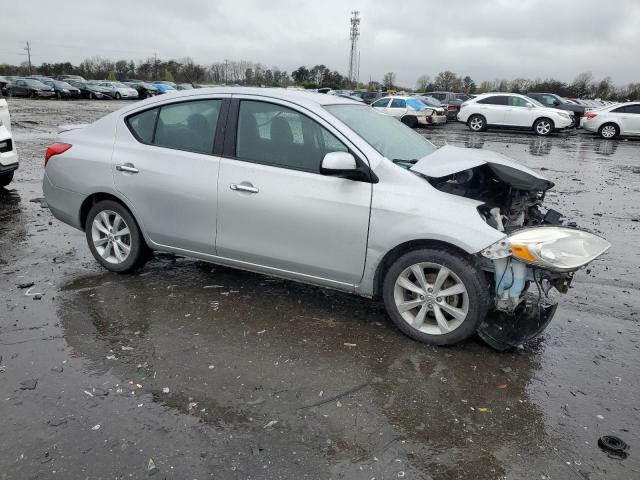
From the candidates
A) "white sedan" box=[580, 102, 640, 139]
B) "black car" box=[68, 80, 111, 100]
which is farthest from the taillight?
"black car" box=[68, 80, 111, 100]

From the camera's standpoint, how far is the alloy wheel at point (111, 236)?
504 centimetres

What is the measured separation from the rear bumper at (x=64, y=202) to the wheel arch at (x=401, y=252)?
9.89 ft

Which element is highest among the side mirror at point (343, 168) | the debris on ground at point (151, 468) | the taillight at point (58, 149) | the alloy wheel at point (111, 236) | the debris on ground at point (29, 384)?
the side mirror at point (343, 168)

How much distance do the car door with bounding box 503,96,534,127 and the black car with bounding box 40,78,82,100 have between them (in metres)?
35.3

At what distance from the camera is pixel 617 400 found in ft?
10.9

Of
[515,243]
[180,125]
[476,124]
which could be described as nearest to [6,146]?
[180,125]

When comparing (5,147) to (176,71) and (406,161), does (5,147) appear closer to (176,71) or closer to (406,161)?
(406,161)

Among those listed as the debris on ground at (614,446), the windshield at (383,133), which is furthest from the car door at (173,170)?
the debris on ground at (614,446)

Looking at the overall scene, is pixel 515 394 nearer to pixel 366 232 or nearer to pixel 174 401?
pixel 366 232

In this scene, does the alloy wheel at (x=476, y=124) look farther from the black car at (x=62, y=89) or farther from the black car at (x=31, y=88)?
the black car at (x=31, y=88)

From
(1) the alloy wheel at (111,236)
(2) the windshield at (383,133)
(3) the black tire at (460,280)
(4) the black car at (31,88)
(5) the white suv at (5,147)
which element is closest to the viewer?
(3) the black tire at (460,280)

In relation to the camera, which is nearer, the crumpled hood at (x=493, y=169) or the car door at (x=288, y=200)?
the crumpled hood at (x=493, y=169)

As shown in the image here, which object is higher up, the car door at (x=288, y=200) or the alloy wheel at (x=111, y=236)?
the car door at (x=288, y=200)

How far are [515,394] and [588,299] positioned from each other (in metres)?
2.03
